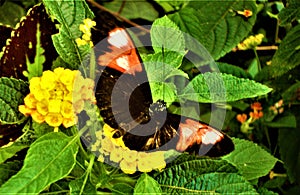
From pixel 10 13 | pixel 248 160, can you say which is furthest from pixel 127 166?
pixel 10 13

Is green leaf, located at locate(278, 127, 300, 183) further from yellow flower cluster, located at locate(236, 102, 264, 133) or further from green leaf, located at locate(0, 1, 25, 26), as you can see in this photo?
green leaf, located at locate(0, 1, 25, 26)

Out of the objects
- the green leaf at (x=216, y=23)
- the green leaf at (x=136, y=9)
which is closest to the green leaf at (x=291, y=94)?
the green leaf at (x=216, y=23)

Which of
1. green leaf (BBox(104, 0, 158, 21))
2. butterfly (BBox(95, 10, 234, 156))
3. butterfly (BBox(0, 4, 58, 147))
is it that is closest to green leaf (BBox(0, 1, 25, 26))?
green leaf (BBox(104, 0, 158, 21))

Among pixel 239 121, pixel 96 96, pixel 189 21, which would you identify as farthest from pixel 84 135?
pixel 239 121

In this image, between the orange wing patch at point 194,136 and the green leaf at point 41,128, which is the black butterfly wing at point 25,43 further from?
the orange wing patch at point 194,136

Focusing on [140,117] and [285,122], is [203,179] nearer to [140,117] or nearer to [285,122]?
[140,117]

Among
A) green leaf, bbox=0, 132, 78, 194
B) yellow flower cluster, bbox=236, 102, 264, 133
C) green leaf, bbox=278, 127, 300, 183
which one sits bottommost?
green leaf, bbox=278, 127, 300, 183
